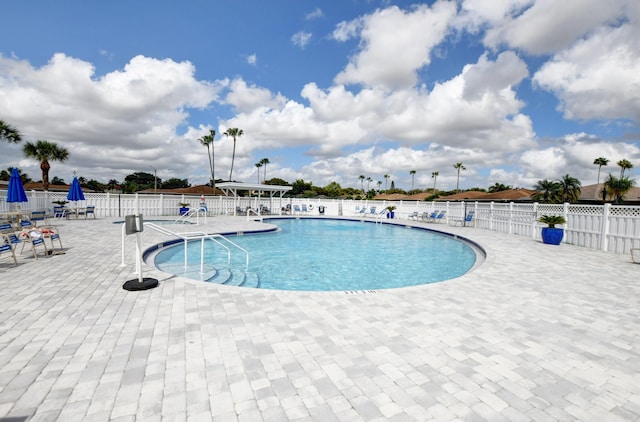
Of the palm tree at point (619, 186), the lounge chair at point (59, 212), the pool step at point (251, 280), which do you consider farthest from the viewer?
the palm tree at point (619, 186)

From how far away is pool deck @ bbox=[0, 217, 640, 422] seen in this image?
204 cm

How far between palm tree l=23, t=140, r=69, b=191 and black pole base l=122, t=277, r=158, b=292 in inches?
1017

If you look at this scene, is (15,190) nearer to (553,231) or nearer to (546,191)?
(553,231)

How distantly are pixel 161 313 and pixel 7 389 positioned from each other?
157cm

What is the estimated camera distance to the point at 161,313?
3.68 m

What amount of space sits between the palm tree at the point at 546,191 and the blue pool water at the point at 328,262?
29638mm

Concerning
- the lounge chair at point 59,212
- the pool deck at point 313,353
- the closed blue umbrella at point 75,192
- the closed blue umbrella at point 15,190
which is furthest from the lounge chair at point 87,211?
the pool deck at point 313,353

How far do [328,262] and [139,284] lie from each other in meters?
5.41

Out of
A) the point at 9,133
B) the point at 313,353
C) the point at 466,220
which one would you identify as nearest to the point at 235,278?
the point at 313,353

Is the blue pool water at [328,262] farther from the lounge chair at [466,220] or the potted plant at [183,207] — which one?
the potted plant at [183,207]

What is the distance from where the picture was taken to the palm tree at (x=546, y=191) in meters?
35.0

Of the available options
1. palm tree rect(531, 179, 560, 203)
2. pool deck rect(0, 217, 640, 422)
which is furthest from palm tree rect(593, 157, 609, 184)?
pool deck rect(0, 217, 640, 422)

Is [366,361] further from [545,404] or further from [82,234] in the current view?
[82,234]

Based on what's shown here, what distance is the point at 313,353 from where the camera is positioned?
2762mm
